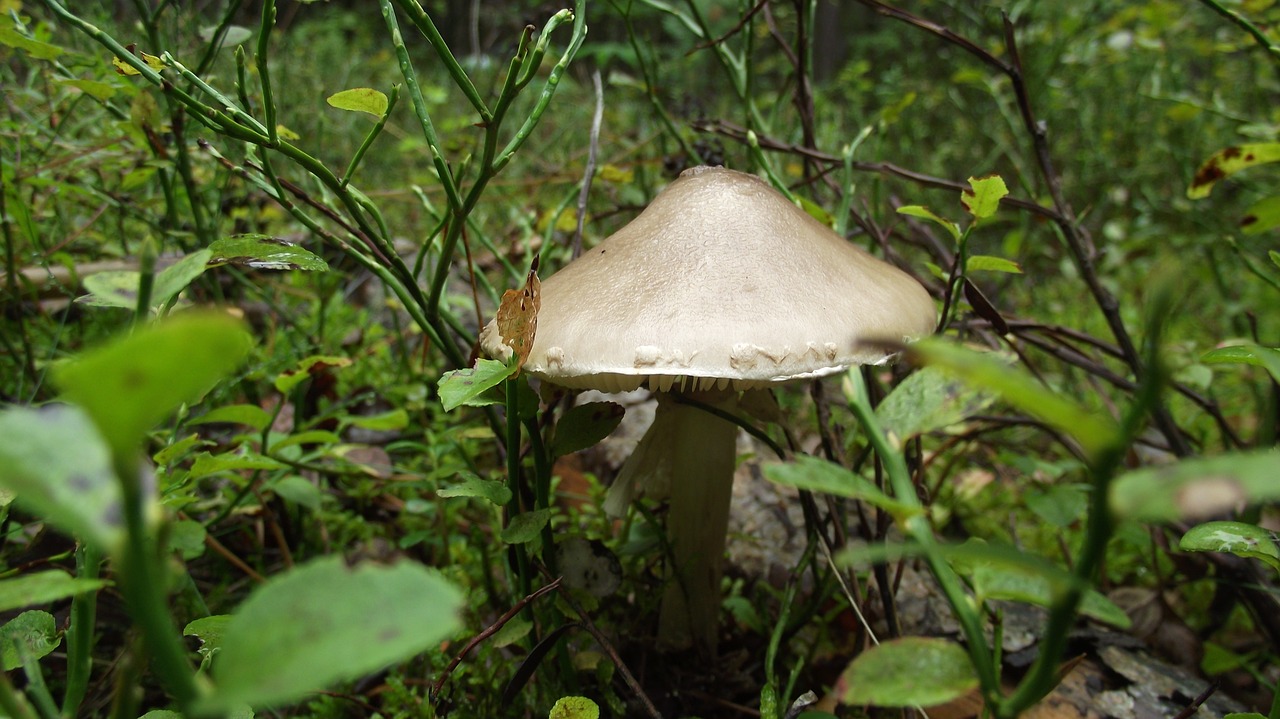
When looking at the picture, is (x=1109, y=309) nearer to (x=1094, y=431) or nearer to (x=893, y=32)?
(x=1094, y=431)

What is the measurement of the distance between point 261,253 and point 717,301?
57 centimetres

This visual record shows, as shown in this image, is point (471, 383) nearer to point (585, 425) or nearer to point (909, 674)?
point (585, 425)

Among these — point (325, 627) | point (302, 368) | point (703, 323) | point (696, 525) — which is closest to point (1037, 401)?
point (325, 627)

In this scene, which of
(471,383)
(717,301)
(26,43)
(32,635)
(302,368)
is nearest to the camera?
(32,635)

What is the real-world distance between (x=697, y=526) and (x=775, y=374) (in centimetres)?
56

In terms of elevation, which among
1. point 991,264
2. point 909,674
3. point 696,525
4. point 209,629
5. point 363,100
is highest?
point 363,100

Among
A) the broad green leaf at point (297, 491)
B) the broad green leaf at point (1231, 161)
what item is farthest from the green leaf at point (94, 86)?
the broad green leaf at point (1231, 161)

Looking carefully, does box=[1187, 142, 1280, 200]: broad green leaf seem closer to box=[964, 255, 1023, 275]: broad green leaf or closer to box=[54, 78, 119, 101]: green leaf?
box=[964, 255, 1023, 275]: broad green leaf

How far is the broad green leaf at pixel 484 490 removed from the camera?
921 millimetres

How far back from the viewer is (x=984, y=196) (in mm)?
953

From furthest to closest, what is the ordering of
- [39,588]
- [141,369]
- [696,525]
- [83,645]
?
[696,525]
[83,645]
[39,588]
[141,369]

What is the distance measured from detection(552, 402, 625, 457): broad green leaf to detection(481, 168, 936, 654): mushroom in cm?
5

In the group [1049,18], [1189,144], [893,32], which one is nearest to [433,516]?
[1189,144]

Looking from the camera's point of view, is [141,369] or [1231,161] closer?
[141,369]
